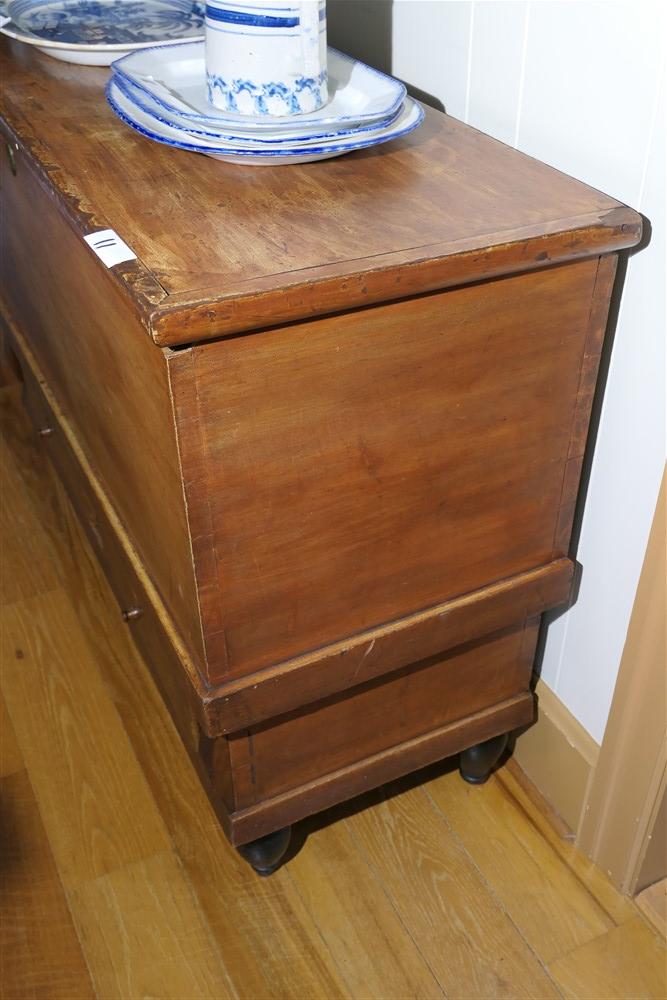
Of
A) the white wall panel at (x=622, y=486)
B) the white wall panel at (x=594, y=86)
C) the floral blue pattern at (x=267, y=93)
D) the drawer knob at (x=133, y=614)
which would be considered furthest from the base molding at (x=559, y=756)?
the floral blue pattern at (x=267, y=93)

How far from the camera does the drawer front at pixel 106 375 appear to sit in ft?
2.36

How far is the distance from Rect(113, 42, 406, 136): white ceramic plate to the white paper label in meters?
0.15

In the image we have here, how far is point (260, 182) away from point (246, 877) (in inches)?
29.8

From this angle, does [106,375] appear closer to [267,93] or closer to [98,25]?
[267,93]

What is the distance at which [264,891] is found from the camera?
1.07m

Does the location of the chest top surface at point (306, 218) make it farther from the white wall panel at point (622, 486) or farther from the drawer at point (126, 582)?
the drawer at point (126, 582)

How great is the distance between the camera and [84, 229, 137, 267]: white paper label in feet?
2.14

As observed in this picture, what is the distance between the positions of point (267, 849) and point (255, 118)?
28.8 inches

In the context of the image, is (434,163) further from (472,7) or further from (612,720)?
(612,720)

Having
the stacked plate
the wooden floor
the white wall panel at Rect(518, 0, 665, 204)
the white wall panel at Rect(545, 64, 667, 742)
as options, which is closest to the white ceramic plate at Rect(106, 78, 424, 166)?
the stacked plate

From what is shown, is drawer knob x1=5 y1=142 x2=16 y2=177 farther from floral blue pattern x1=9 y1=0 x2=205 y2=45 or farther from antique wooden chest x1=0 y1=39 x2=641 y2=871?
floral blue pattern x1=9 y1=0 x2=205 y2=45

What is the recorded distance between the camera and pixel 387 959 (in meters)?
1.00

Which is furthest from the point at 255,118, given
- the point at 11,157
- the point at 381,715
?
the point at 381,715

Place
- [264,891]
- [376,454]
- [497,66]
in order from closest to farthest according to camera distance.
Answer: [376,454] → [497,66] → [264,891]
